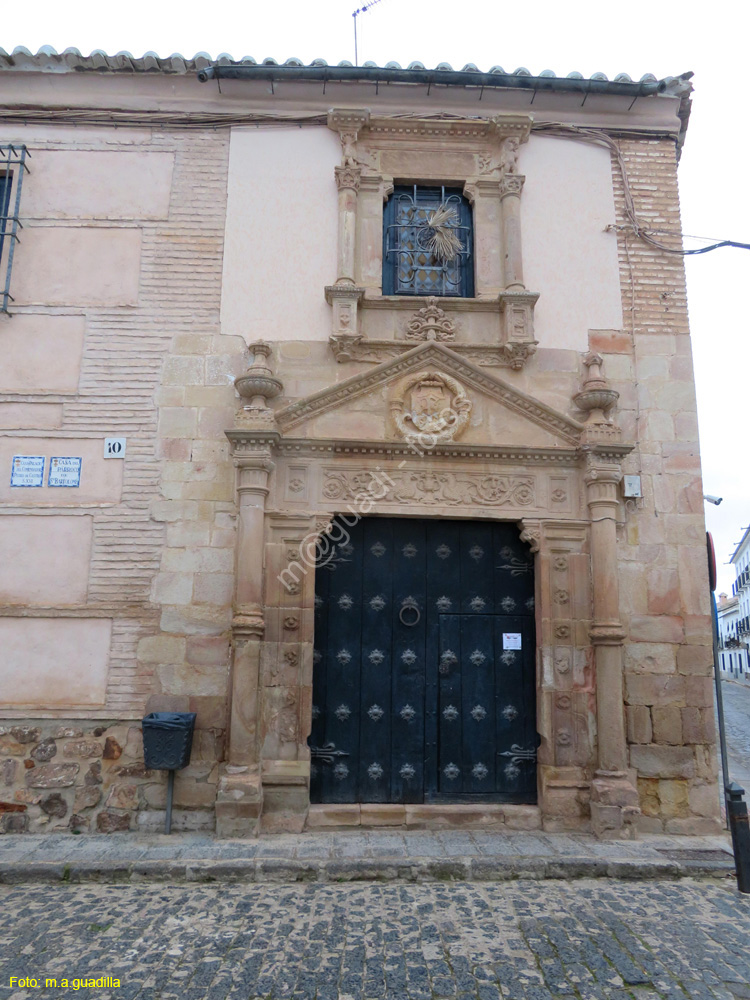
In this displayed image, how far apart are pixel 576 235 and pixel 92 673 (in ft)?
19.2

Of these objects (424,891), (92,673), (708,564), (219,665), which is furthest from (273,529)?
(708,564)

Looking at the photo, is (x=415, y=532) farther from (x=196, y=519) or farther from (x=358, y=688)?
(x=196, y=519)

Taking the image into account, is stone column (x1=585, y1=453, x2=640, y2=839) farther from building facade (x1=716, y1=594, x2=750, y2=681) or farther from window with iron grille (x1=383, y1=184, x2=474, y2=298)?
building facade (x1=716, y1=594, x2=750, y2=681)

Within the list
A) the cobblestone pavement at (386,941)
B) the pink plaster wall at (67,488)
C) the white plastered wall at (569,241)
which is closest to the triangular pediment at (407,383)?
the white plastered wall at (569,241)

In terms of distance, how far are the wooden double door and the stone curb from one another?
0.98m

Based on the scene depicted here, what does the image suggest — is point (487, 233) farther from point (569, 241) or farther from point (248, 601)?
point (248, 601)

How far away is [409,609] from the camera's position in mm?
→ 5898

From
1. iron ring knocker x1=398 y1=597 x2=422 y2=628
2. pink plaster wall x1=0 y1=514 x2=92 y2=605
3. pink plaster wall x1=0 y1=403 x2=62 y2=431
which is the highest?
pink plaster wall x1=0 y1=403 x2=62 y2=431

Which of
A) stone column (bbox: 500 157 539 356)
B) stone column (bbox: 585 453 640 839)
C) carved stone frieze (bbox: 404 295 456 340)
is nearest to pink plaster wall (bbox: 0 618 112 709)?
carved stone frieze (bbox: 404 295 456 340)

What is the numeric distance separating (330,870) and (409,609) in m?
2.08

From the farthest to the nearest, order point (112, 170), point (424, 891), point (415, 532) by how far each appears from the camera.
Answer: point (112, 170)
point (415, 532)
point (424, 891)

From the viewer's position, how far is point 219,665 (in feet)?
18.7

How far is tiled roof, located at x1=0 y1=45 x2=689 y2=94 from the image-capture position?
21.4 ft

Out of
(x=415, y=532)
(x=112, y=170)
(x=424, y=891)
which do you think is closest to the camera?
(x=424, y=891)
